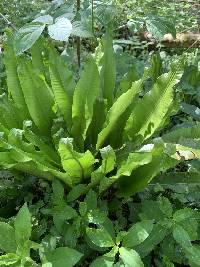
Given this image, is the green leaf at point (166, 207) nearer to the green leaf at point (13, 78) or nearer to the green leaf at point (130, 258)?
the green leaf at point (130, 258)

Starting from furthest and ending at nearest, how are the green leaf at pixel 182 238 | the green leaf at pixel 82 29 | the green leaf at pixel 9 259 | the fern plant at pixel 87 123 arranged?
the green leaf at pixel 82 29
the fern plant at pixel 87 123
the green leaf at pixel 182 238
the green leaf at pixel 9 259

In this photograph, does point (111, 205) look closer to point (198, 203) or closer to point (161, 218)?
point (161, 218)

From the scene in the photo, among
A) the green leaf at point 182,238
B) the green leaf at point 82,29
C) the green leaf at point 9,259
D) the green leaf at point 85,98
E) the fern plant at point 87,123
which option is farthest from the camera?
the green leaf at point 82,29

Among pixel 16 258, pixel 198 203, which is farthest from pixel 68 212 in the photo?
pixel 198 203

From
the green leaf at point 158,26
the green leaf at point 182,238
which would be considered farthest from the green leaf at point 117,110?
the green leaf at point 182,238

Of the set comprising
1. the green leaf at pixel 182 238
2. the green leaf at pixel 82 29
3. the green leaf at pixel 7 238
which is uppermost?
the green leaf at pixel 82 29

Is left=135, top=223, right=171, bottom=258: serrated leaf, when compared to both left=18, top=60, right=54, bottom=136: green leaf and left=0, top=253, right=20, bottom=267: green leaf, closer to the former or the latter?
left=0, top=253, right=20, bottom=267: green leaf
